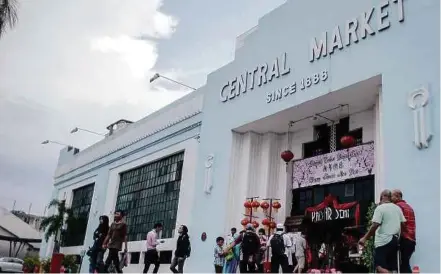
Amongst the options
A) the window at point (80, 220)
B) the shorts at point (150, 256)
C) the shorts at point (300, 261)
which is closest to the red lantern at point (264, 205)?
the shorts at point (300, 261)

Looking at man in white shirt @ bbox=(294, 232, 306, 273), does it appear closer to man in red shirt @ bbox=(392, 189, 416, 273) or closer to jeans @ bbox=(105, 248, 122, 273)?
man in red shirt @ bbox=(392, 189, 416, 273)

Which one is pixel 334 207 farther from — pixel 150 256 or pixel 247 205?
pixel 150 256

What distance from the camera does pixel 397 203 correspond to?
770 centimetres

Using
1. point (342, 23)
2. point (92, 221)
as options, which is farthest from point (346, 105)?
point (92, 221)

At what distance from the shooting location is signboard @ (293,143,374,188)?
39.4 feet

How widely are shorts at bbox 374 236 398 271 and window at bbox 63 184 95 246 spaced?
19.1 meters

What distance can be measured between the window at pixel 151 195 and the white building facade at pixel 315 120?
54cm

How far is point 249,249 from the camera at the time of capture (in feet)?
35.0

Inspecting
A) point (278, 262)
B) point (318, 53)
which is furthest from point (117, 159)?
point (278, 262)

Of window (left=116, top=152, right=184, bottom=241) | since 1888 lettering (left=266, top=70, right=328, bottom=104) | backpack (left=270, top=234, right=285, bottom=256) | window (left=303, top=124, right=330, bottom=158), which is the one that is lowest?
backpack (left=270, top=234, right=285, bottom=256)

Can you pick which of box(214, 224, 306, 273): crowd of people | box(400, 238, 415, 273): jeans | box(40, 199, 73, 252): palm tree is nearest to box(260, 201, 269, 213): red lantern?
box(214, 224, 306, 273): crowd of people

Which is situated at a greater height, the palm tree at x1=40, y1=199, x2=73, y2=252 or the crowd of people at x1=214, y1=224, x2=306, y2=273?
the palm tree at x1=40, y1=199, x2=73, y2=252

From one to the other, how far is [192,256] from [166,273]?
6.02 ft

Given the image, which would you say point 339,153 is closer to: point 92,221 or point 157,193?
point 157,193
